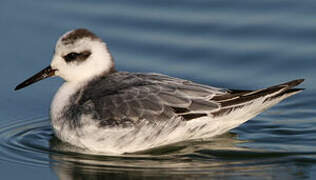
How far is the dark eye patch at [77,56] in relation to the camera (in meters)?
10.7

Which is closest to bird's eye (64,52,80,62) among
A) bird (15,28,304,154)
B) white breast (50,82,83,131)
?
bird (15,28,304,154)

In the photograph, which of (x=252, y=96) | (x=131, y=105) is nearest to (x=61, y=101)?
(x=131, y=105)

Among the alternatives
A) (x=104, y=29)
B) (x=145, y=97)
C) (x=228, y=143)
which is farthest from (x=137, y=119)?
(x=104, y=29)

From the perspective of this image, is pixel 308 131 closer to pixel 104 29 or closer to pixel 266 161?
pixel 266 161

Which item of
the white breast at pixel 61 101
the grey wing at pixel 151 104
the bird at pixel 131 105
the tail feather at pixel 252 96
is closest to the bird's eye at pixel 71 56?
the bird at pixel 131 105

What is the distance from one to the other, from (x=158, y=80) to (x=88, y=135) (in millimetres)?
1190

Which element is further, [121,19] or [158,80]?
[121,19]

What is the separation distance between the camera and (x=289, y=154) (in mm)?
10133

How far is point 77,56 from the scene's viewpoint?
10.7 metres

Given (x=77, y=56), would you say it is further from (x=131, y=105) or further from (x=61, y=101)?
(x=131, y=105)

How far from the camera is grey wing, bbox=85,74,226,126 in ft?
33.1

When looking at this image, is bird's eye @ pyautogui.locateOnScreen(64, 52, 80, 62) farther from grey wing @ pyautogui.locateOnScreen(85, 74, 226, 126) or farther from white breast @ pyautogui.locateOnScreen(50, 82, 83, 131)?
grey wing @ pyautogui.locateOnScreen(85, 74, 226, 126)

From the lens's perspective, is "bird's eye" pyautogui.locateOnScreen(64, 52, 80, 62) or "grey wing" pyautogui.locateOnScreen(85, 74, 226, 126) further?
"bird's eye" pyautogui.locateOnScreen(64, 52, 80, 62)

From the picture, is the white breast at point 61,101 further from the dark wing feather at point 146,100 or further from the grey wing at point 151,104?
the grey wing at point 151,104
